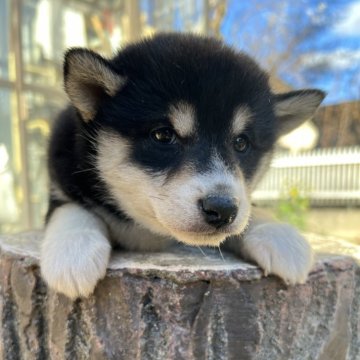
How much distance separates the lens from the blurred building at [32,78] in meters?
4.82

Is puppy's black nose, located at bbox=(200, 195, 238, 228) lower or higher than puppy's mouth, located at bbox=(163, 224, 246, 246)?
higher

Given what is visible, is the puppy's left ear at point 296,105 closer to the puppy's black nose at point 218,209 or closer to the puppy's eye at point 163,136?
the puppy's eye at point 163,136

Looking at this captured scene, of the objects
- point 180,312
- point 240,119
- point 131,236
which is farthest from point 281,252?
point 131,236

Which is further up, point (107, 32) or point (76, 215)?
point (107, 32)

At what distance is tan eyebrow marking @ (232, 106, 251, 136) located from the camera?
169 cm

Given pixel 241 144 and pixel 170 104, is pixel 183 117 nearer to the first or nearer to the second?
pixel 170 104

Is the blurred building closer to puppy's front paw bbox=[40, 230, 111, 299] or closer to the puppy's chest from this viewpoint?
the puppy's chest

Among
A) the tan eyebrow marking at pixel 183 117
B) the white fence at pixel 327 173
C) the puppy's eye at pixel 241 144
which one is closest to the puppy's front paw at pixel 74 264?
the tan eyebrow marking at pixel 183 117

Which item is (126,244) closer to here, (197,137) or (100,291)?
(100,291)

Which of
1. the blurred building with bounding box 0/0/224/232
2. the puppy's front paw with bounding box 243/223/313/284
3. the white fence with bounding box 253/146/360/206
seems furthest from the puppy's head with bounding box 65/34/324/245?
the white fence with bounding box 253/146/360/206

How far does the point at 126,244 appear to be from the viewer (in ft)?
6.27

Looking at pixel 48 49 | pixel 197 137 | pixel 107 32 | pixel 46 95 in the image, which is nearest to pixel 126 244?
pixel 197 137

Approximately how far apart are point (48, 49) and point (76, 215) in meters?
4.08

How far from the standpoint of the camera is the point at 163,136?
1.67m
